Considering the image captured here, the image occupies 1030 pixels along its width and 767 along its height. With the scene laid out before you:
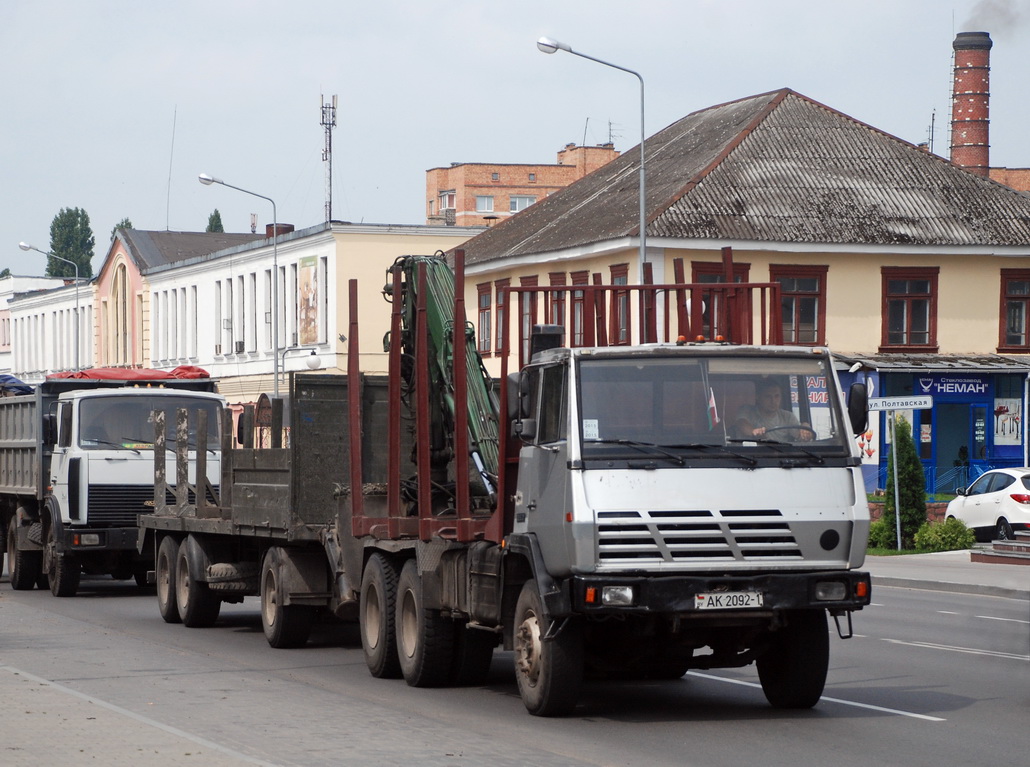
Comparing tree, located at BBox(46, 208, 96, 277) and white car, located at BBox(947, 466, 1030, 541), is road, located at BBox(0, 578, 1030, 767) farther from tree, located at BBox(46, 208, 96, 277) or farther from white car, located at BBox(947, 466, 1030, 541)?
tree, located at BBox(46, 208, 96, 277)

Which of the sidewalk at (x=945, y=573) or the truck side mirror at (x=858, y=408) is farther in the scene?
the sidewalk at (x=945, y=573)

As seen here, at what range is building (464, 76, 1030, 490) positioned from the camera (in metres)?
42.8

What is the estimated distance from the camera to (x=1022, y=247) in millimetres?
44406

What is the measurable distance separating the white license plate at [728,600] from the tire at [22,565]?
50.6 ft

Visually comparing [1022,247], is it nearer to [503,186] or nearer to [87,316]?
[87,316]

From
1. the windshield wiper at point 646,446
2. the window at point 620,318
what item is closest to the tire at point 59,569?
the window at point 620,318

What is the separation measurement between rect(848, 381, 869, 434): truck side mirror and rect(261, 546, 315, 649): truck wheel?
6.46 meters

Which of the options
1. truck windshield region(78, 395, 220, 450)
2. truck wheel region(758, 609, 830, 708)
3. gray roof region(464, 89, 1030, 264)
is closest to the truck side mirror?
truck wheel region(758, 609, 830, 708)

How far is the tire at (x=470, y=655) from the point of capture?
13.2 meters

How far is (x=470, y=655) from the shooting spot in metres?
13.3

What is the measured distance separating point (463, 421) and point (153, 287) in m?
62.1

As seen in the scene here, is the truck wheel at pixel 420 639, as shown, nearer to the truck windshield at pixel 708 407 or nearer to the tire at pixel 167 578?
the truck windshield at pixel 708 407

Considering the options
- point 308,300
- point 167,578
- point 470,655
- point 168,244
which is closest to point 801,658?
point 470,655

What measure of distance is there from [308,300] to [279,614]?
4284 centimetres
